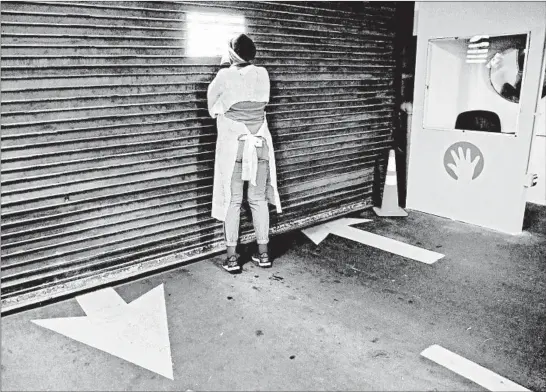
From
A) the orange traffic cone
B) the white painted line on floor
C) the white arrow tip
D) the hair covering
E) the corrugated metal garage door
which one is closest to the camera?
the white painted line on floor

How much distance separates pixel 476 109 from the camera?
634 cm

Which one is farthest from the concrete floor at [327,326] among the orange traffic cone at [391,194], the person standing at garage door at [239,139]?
the orange traffic cone at [391,194]

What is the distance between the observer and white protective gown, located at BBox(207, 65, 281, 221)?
413 cm

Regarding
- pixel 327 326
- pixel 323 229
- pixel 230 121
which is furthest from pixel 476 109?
pixel 327 326

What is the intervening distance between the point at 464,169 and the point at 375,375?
3706 millimetres

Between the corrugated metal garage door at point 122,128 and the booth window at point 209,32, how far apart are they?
2.9 inches

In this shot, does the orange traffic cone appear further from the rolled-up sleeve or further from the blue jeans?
the rolled-up sleeve

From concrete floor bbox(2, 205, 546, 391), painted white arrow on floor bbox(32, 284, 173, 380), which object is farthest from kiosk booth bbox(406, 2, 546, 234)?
painted white arrow on floor bbox(32, 284, 173, 380)

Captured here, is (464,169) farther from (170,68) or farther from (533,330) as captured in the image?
(170,68)

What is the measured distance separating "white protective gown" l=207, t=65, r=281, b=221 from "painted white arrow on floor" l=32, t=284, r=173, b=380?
43.6 inches

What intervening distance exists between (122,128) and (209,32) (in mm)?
1295

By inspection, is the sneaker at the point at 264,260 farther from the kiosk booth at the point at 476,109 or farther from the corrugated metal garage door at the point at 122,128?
the kiosk booth at the point at 476,109

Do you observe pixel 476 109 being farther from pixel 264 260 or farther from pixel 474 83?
pixel 264 260

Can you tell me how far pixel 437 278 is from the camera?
443 cm
